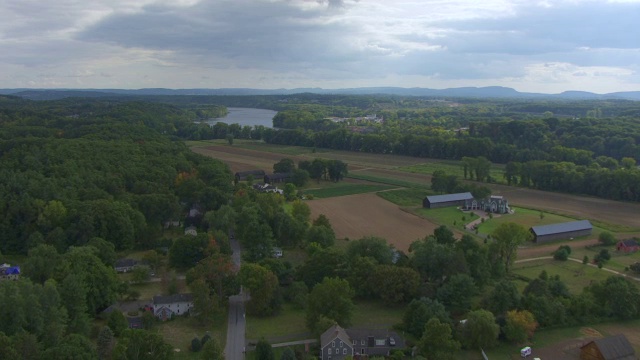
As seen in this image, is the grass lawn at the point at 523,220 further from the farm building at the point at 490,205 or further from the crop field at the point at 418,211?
the farm building at the point at 490,205

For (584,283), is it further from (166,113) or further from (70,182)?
(166,113)

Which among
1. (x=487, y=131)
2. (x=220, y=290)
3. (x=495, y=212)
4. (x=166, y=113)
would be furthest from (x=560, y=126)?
(x=166, y=113)

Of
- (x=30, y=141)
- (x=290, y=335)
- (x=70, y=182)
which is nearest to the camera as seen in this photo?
(x=290, y=335)

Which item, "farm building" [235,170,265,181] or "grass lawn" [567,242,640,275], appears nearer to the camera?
"grass lawn" [567,242,640,275]

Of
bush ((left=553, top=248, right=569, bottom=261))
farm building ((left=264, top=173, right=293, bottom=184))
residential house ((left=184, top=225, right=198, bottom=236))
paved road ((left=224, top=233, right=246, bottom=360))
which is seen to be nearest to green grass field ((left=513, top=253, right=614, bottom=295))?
bush ((left=553, top=248, right=569, bottom=261))

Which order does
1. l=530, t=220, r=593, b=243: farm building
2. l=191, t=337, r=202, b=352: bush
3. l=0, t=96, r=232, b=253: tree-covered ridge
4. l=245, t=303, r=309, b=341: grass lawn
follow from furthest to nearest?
l=530, t=220, r=593, b=243: farm building < l=0, t=96, r=232, b=253: tree-covered ridge < l=245, t=303, r=309, b=341: grass lawn < l=191, t=337, r=202, b=352: bush

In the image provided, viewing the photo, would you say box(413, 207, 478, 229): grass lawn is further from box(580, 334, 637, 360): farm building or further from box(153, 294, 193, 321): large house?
box(153, 294, 193, 321): large house

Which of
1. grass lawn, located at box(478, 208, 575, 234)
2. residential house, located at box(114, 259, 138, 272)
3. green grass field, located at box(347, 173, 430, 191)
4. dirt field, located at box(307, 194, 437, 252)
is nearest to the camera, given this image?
residential house, located at box(114, 259, 138, 272)

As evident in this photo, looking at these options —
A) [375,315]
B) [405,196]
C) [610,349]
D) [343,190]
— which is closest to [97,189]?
[375,315]
